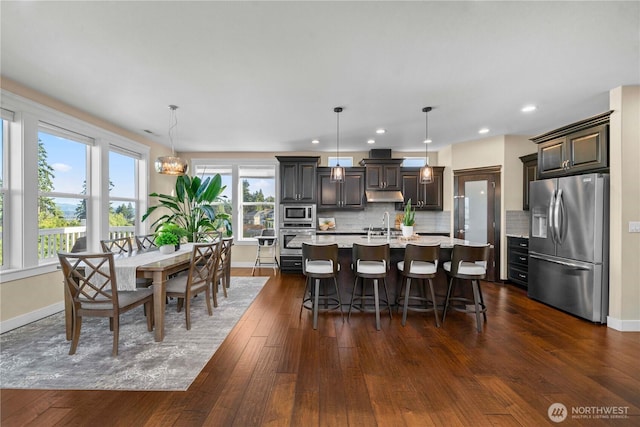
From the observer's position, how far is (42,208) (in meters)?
3.60

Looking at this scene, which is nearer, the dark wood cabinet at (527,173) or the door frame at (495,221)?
the dark wood cabinet at (527,173)

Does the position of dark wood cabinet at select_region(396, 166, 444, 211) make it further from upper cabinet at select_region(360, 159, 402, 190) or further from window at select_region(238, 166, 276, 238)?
window at select_region(238, 166, 276, 238)

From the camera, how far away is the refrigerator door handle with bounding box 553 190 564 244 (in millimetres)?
3559

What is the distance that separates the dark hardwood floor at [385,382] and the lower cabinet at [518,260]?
4.97 ft

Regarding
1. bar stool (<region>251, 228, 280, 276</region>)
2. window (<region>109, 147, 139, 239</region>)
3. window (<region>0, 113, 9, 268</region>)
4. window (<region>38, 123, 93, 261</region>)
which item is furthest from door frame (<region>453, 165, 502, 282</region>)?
window (<region>0, 113, 9, 268</region>)

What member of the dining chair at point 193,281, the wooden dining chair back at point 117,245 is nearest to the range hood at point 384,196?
the dining chair at point 193,281

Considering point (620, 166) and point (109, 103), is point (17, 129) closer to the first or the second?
point (109, 103)

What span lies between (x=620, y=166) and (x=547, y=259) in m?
1.38

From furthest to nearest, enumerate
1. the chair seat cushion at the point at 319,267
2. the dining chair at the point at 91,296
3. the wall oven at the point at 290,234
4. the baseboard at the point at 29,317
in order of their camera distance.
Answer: the wall oven at the point at 290,234, the chair seat cushion at the point at 319,267, the baseboard at the point at 29,317, the dining chair at the point at 91,296

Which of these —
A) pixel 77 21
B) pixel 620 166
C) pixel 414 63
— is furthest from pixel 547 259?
pixel 77 21

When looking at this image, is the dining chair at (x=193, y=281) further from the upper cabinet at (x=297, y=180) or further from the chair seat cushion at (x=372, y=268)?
the upper cabinet at (x=297, y=180)

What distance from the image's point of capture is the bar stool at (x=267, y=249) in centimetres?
592

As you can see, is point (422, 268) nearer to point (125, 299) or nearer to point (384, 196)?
point (384, 196)

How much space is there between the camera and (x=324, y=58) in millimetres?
2508
